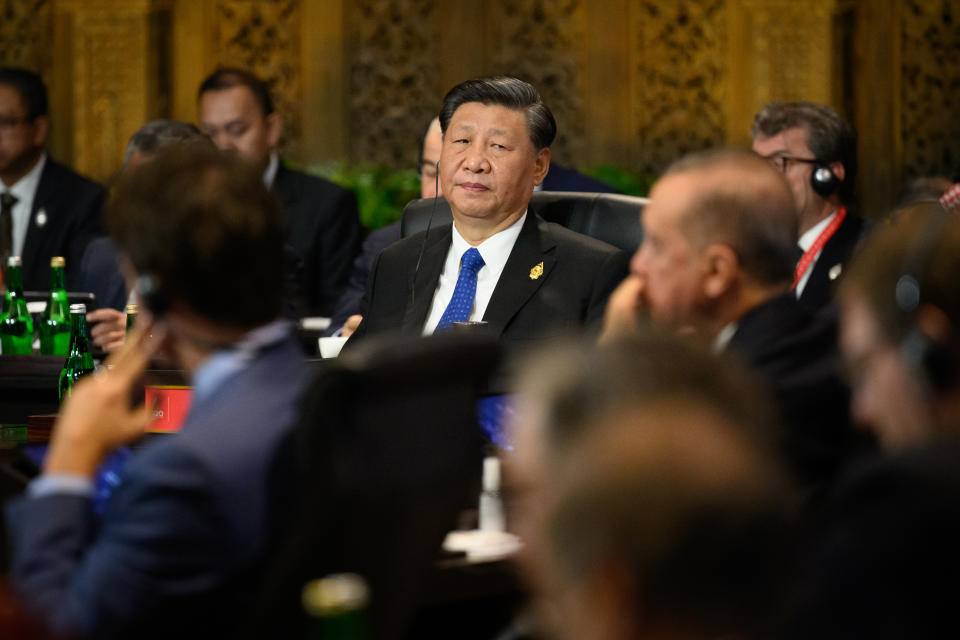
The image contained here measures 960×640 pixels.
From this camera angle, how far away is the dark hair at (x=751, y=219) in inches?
85.1

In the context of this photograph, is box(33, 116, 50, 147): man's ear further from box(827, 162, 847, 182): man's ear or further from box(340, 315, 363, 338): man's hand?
box(827, 162, 847, 182): man's ear

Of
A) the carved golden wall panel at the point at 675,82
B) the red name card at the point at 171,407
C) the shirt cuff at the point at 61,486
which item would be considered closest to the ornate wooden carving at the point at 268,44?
the carved golden wall panel at the point at 675,82

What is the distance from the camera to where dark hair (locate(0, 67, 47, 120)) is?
18.3 ft

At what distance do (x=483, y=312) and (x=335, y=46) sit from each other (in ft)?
11.6

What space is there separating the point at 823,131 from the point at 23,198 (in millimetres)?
3187

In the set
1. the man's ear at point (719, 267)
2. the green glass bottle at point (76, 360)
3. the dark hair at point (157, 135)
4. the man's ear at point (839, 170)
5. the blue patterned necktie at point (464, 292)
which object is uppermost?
the dark hair at point (157, 135)

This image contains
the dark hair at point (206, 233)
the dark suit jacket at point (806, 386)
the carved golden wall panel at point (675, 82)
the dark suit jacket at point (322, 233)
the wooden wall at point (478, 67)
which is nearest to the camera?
the dark hair at point (206, 233)

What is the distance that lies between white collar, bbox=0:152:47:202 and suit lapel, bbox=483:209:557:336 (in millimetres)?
2863

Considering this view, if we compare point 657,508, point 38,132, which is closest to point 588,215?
point 657,508

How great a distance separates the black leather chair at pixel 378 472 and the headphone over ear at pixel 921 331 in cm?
47

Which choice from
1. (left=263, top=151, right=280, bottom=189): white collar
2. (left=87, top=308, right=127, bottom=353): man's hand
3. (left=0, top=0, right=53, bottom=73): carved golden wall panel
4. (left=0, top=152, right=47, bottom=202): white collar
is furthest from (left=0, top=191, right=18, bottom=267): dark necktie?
(left=0, top=0, right=53, bottom=73): carved golden wall panel

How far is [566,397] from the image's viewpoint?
3.69 feet

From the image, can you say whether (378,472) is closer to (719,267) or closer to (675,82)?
(719,267)

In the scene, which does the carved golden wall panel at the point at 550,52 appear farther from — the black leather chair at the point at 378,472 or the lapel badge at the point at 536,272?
the black leather chair at the point at 378,472
